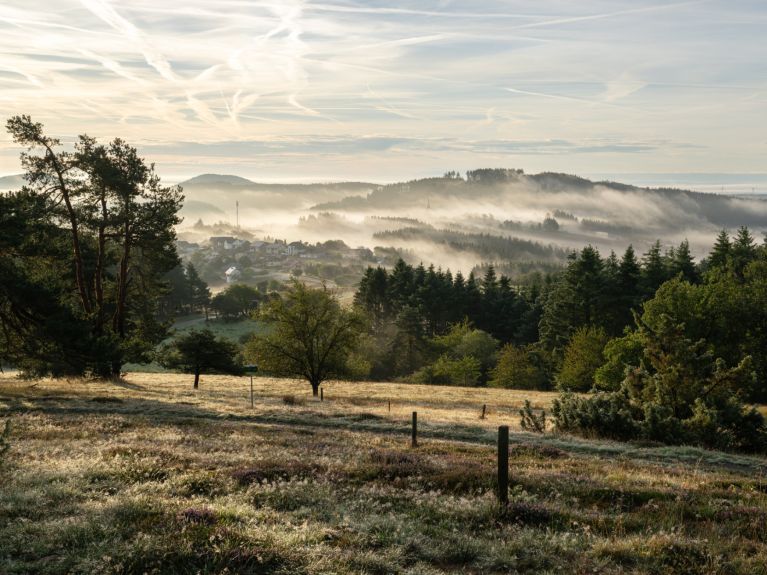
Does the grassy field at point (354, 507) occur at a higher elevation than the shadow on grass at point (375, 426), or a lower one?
higher

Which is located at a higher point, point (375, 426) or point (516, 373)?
point (375, 426)

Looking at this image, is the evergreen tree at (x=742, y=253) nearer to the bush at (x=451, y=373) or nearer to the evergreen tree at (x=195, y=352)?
the bush at (x=451, y=373)

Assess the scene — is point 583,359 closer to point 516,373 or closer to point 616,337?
point 616,337

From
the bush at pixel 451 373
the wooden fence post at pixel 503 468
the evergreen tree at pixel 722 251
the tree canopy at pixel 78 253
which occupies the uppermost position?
the evergreen tree at pixel 722 251

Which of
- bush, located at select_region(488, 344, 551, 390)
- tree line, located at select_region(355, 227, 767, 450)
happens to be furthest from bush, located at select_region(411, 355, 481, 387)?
bush, located at select_region(488, 344, 551, 390)

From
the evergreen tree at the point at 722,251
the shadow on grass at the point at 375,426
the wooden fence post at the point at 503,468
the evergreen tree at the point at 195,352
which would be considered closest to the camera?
the wooden fence post at the point at 503,468

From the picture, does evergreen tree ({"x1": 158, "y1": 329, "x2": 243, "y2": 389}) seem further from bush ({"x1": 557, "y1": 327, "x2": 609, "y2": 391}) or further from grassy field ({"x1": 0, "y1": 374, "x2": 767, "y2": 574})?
bush ({"x1": 557, "y1": 327, "x2": 609, "y2": 391})

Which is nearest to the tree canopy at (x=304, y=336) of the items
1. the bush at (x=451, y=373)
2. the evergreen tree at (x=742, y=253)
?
the bush at (x=451, y=373)

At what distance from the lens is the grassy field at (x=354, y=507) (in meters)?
8.00

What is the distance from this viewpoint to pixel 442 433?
80.5ft

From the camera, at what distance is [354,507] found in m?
10.7

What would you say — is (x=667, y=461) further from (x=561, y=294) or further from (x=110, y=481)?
(x=561, y=294)

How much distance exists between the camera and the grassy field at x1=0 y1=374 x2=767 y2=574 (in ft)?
26.2

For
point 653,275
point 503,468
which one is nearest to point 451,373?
point 653,275
